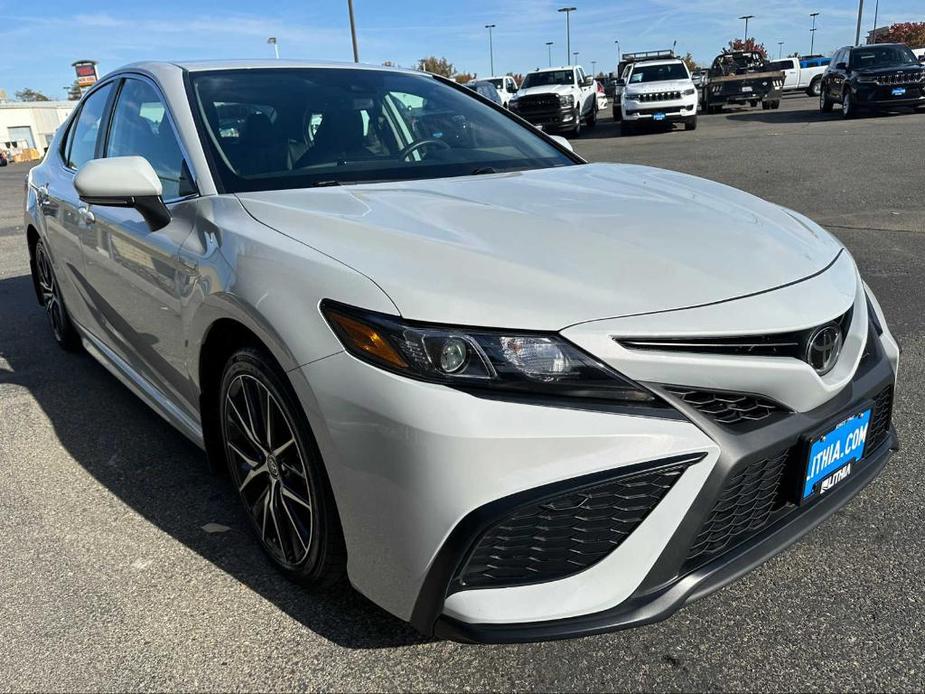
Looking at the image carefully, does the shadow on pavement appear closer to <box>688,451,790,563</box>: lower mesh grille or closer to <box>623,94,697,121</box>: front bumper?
<box>688,451,790,563</box>: lower mesh grille

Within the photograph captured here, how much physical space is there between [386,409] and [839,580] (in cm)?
147

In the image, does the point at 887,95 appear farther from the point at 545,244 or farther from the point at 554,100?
the point at 545,244

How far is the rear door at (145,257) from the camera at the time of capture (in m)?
2.50

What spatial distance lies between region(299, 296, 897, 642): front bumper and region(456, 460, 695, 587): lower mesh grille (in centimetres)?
2

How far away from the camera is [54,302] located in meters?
4.61

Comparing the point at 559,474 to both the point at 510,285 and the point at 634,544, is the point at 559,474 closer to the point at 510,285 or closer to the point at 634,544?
the point at 634,544

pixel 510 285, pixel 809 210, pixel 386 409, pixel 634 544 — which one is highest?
pixel 510 285

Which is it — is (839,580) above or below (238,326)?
below

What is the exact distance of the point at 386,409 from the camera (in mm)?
1636

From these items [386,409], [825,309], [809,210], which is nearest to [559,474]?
[386,409]

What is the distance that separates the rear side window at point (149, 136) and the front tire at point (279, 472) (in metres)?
0.76

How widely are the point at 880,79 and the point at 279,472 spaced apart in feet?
68.3

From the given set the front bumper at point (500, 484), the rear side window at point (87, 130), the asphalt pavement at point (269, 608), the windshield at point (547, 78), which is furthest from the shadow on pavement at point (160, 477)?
the windshield at point (547, 78)

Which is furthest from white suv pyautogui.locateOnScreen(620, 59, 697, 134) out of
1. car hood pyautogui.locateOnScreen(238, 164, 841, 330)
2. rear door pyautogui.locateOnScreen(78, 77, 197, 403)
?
car hood pyautogui.locateOnScreen(238, 164, 841, 330)
